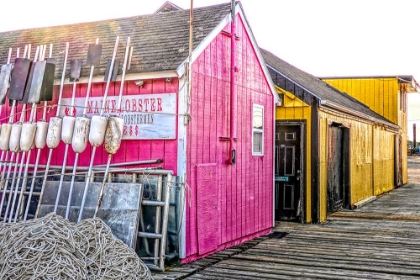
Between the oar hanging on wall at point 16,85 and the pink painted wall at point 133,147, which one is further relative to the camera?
the oar hanging on wall at point 16,85

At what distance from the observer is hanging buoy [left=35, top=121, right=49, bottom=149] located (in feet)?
26.7

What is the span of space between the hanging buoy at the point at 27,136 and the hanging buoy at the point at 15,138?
121 mm

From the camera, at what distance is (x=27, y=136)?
8.14m

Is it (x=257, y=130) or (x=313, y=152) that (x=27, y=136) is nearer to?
(x=257, y=130)

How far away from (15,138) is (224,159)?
3.49 meters

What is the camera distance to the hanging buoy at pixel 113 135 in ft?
25.3

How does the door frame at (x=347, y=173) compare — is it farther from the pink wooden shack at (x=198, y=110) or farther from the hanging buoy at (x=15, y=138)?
the hanging buoy at (x=15, y=138)

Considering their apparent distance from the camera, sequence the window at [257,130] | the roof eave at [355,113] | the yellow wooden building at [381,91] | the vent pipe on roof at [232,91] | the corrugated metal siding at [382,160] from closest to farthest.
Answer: the vent pipe on roof at [232,91] < the window at [257,130] < the roof eave at [355,113] < the corrugated metal siding at [382,160] < the yellow wooden building at [381,91]

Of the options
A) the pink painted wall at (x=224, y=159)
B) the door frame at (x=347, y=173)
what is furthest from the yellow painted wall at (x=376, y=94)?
the pink painted wall at (x=224, y=159)

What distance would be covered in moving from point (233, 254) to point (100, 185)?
255cm

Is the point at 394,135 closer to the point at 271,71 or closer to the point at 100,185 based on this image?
the point at 271,71

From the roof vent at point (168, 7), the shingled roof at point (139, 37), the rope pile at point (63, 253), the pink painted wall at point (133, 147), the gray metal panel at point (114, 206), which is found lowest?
the rope pile at point (63, 253)

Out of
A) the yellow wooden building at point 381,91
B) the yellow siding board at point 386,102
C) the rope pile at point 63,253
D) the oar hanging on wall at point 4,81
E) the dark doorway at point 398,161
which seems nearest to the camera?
the rope pile at point 63,253

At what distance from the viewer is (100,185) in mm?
7797
